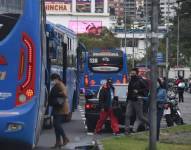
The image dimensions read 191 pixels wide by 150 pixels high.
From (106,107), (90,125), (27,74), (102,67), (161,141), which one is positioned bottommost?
(90,125)

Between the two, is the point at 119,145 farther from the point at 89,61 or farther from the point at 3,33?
the point at 89,61

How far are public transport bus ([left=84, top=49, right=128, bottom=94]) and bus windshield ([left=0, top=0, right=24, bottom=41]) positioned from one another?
28.9 m

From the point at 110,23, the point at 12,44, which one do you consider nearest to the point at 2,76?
the point at 12,44

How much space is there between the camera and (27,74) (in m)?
10.2

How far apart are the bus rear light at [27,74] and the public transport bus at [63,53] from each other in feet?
27.2

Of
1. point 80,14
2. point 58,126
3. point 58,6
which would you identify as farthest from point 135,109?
point 58,6

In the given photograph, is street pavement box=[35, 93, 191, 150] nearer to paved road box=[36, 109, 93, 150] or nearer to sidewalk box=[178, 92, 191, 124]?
paved road box=[36, 109, 93, 150]

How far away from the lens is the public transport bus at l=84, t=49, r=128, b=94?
39.3 meters

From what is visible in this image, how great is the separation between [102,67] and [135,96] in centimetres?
2071

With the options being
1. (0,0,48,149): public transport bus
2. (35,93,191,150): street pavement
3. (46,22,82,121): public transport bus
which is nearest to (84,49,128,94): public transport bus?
(46,22,82,121): public transport bus

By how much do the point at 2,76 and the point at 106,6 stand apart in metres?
157

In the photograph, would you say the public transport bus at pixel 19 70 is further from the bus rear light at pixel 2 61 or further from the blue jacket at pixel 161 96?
the blue jacket at pixel 161 96

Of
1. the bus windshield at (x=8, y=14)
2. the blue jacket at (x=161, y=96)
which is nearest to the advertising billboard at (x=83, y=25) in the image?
the blue jacket at (x=161, y=96)

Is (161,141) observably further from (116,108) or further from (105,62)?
(105,62)
